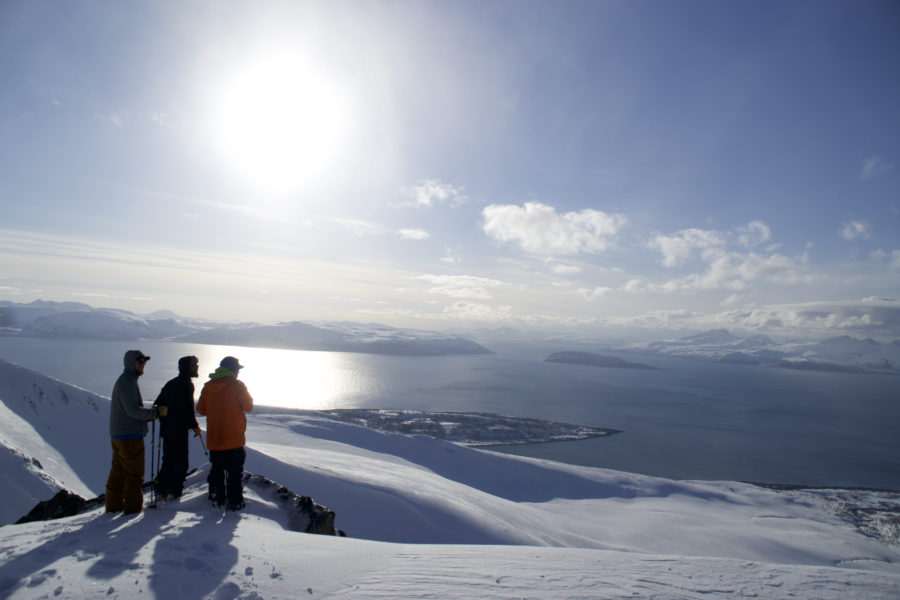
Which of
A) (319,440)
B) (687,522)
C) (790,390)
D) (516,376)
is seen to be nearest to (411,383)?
(516,376)

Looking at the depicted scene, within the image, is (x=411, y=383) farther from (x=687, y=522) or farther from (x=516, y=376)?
(x=687, y=522)

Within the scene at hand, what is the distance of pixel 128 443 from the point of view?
6.06 metres

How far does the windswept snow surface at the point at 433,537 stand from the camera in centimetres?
446

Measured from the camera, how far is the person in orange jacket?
6.43 meters

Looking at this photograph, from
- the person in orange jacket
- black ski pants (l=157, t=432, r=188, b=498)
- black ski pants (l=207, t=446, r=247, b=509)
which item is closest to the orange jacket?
the person in orange jacket

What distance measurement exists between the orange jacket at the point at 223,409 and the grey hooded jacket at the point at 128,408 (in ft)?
2.51

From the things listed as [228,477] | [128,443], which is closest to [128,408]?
[128,443]

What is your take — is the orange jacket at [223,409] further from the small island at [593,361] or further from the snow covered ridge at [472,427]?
the small island at [593,361]

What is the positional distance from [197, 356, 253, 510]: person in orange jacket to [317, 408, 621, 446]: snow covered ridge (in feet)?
149

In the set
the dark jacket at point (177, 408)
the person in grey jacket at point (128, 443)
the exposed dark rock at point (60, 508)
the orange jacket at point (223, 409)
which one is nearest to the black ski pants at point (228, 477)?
the orange jacket at point (223, 409)

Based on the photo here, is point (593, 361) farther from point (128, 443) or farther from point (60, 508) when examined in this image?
point (128, 443)

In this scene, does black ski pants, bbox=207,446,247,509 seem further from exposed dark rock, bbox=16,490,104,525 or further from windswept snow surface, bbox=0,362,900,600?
exposed dark rock, bbox=16,490,104,525

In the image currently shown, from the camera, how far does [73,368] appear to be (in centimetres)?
8638

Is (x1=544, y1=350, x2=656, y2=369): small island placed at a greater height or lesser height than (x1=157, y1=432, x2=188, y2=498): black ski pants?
lesser
